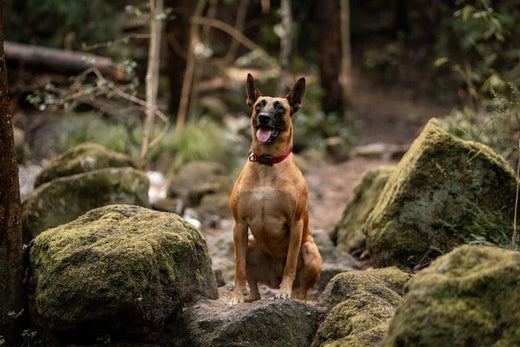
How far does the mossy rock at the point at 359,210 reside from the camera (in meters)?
7.48

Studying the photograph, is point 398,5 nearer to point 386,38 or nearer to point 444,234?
point 386,38

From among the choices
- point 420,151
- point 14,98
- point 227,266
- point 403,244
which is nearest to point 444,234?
point 403,244

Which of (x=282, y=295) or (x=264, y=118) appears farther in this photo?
(x=264, y=118)

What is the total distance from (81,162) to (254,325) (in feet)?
13.6

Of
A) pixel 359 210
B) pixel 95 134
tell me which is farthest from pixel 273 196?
pixel 95 134

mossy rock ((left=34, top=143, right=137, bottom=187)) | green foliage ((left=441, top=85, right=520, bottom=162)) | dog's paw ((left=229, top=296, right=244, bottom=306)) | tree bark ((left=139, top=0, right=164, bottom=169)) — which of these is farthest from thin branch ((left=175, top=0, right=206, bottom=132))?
dog's paw ((left=229, top=296, right=244, bottom=306))

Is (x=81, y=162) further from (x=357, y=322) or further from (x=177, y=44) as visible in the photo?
(x=177, y=44)

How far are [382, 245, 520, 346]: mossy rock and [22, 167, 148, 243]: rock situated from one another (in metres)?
4.34

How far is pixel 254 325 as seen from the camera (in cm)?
450

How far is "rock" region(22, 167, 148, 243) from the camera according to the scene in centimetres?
674

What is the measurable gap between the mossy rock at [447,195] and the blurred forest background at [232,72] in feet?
5.84

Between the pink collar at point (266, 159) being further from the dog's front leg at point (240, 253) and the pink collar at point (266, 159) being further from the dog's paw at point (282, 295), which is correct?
the dog's paw at point (282, 295)

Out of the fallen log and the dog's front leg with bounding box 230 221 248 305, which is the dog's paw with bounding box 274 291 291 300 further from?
the fallen log

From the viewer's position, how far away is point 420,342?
3236 mm
